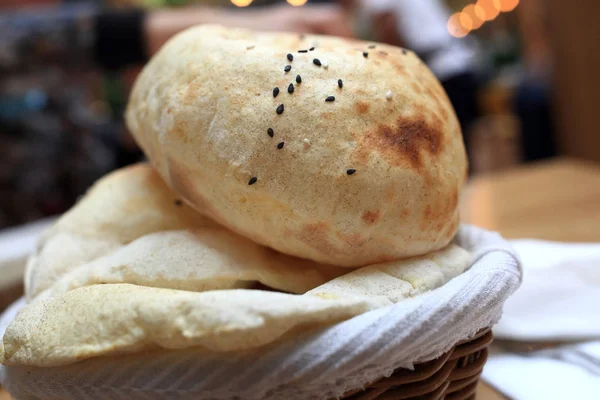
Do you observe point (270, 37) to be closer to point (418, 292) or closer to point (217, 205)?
point (217, 205)

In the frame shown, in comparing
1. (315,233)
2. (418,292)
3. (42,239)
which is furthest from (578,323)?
(42,239)

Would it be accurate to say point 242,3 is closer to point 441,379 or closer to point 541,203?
point 541,203

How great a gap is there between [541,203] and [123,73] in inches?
88.7

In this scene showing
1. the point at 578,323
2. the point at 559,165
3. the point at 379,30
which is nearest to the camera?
the point at 578,323

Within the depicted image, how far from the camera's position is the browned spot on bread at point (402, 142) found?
797 mm

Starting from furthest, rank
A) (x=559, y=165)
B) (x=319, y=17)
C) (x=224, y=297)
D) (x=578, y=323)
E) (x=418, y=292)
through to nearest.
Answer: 1. (x=559, y=165)
2. (x=319, y=17)
3. (x=578, y=323)
4. (x=418, y=292)
5. (x=224, y=297)

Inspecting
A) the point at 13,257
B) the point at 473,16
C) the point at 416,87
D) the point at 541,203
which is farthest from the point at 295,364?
the point at 473,16

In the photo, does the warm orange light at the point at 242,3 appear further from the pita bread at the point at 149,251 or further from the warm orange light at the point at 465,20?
the warm orange light at the point at 465,20

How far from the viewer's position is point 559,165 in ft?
8.14

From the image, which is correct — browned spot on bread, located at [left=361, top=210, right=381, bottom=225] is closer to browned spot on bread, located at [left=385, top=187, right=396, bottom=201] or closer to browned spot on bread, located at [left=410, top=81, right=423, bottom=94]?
browned spot on bread, located at [left=385, top=187, right=396, bottom=201]

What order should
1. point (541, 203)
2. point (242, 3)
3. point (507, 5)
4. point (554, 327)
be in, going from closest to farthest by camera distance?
point (554, 327), point (541, 203), point (242, 3), point (507, 5)

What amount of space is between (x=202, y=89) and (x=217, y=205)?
0.64 feet

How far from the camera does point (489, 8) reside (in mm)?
8984

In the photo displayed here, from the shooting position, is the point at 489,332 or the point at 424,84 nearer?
the point at 489,332
